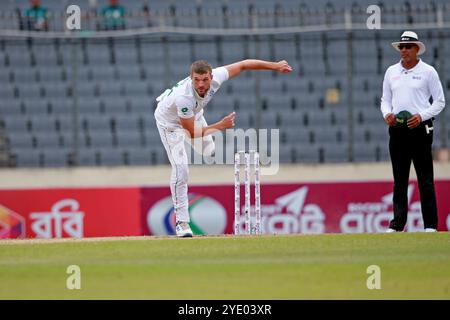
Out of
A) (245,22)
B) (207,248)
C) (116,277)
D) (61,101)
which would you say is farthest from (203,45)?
(116,277)

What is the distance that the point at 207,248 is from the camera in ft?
40.2

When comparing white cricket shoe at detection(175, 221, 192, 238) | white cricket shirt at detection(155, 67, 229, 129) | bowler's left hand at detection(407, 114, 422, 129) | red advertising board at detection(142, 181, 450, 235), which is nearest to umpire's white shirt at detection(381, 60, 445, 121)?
bowler's left hand at detection(407, 114, 422, 129)

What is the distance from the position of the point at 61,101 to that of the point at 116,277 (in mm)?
10847

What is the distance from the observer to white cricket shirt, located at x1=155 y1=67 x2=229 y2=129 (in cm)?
1304

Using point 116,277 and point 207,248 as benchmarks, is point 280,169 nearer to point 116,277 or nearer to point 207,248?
point 207,248

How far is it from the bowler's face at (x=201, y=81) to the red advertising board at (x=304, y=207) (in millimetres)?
6858

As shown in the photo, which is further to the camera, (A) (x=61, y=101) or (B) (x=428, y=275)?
(A) (x=61, y=101)

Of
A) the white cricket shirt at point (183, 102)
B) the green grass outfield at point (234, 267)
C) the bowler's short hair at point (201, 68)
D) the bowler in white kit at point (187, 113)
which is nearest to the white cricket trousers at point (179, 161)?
the bowler in white kit at point (187, 113)

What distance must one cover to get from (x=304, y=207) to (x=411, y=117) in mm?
6330

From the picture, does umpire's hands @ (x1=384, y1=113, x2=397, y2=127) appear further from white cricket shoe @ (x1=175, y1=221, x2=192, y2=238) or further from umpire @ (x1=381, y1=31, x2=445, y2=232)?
white cricket shoe @ (x1=175, y1=221, x2=192, y2=238)

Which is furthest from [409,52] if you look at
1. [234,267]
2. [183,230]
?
[234,267]

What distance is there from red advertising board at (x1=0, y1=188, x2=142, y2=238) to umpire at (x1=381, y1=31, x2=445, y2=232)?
688 cm
